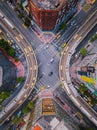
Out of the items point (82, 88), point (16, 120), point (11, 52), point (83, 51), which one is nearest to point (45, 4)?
point (11, 52)

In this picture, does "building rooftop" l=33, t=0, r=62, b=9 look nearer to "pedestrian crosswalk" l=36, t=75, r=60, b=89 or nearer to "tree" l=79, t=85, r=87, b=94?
"pedestrian crosswalk" l=36, t=75, r=60, b=89

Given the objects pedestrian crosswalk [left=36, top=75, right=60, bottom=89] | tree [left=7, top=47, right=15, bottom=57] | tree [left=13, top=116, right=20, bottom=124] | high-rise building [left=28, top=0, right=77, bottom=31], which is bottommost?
tree [left=13, top=116, right=20, bottom=124]

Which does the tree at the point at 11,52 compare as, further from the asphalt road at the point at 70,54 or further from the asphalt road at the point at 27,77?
the asphalt road at the point at 70,54

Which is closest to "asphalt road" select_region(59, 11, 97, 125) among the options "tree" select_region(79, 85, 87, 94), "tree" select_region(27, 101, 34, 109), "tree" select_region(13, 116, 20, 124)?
"tree" select_region(79, 85, 87, 94)

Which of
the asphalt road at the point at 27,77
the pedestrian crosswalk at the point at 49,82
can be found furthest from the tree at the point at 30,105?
the pedestrian crosswalk at the point at 49,82

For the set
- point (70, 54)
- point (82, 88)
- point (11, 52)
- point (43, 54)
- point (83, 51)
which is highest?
point (11, 52)

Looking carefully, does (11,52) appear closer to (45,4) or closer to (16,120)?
(16,120)

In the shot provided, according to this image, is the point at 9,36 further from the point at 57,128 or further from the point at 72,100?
the point at 57,128

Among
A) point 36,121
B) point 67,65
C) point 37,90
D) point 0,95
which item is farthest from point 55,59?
point 36,121
